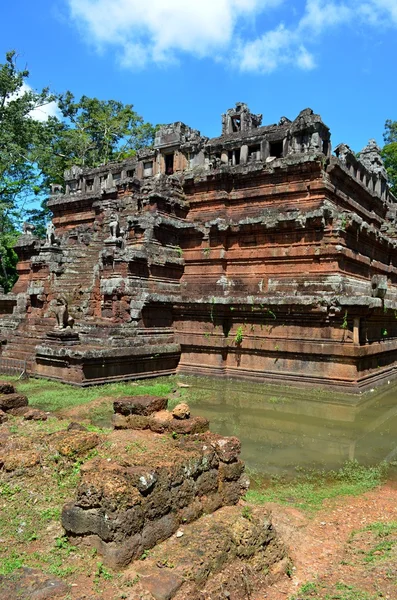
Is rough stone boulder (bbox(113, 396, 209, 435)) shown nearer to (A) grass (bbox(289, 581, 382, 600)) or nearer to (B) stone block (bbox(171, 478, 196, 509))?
(B) stone block (bbox(171, 478, 196, 509))

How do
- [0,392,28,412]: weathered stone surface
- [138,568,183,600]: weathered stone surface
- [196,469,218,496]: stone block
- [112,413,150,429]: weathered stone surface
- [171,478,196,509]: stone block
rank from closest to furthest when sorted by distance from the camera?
[138,568,183,600]: weathered stone surface
[171,478,196,509]: stone block
[196,469,218,496]: stone block
[112,413,150,429]: weathered stone surface
[0,392,28,412]: weathered stone surface

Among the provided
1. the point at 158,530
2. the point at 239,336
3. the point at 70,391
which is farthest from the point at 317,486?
the point at 239,336

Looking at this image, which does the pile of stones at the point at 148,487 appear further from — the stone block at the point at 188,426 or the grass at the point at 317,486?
the grass at the point at 317,486

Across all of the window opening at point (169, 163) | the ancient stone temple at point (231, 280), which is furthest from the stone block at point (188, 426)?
the window opening at point (169, 163)

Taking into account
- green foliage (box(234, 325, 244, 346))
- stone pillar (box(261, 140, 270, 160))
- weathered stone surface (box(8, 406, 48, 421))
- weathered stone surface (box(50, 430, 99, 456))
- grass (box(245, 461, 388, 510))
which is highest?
stone pillar (box(261, 140, 270, 160))

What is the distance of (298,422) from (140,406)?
5.13 meters

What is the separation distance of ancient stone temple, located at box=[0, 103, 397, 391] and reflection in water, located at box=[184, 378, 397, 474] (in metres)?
0.84

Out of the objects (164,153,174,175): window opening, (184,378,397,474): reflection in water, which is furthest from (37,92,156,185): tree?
(184,378,397,474): reflection in water

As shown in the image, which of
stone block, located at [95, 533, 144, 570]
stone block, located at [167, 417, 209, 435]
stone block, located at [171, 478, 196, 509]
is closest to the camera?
stone block, located at [95, 533, 144, 570]

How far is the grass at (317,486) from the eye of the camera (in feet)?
20.9

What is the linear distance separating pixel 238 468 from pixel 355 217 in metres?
11.5

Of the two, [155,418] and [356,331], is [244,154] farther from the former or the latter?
[155,418]

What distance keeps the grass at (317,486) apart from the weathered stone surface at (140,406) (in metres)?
1.80

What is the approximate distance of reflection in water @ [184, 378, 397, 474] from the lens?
8.37m
